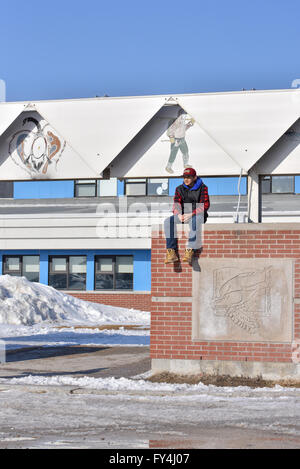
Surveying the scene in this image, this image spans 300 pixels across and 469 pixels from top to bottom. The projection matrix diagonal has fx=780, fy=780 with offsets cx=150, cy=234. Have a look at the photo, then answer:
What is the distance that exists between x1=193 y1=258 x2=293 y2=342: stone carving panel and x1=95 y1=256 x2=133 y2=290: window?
23.5 meters

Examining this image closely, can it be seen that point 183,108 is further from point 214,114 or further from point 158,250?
point 158,250

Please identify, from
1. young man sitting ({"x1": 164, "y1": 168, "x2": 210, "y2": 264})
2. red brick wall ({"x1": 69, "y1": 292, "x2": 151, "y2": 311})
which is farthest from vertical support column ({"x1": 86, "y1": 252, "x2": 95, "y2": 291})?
young man sitting ({"x1": 164, "y1": 168, "x2": 210, "y2": 264})

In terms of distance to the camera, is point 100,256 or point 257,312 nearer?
point 257,312

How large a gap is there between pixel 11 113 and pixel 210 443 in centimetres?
409

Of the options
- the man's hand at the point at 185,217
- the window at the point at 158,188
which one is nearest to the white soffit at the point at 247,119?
the man's hand at the point at 185,217

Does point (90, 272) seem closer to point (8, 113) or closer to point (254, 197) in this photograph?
point (8, 113)

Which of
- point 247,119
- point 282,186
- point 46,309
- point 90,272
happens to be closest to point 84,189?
point 90,272

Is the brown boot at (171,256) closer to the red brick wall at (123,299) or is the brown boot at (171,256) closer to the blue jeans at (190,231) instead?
the blue jeans at (190,231)

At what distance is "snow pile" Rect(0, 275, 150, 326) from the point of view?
2594cm

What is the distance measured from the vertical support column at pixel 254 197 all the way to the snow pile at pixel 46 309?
17.6 meters

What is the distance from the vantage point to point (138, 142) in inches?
328

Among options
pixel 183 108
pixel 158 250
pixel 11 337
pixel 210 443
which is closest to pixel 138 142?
pixel 183 108

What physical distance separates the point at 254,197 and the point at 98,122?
1864mm

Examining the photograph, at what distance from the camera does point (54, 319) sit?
27.4 m
